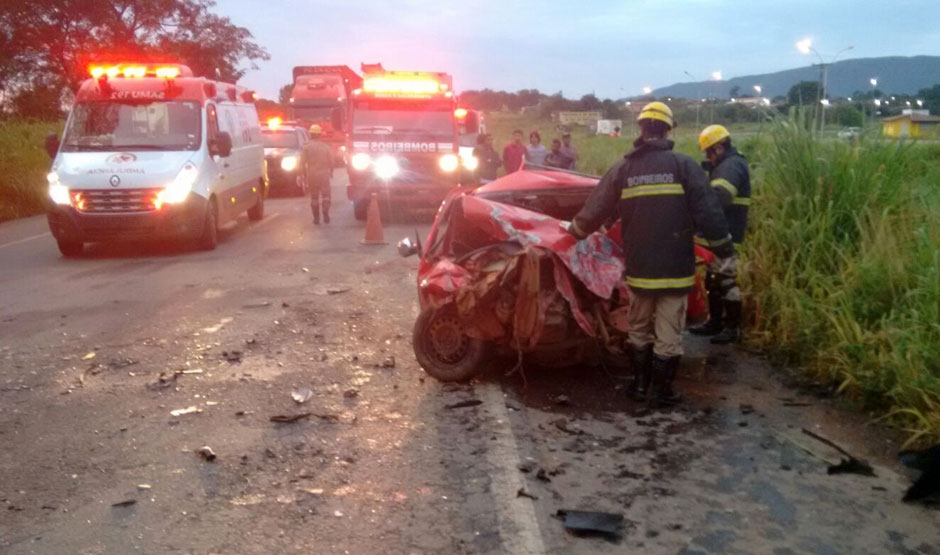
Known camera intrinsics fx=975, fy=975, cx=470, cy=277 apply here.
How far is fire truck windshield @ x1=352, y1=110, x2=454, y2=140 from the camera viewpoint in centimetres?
1783

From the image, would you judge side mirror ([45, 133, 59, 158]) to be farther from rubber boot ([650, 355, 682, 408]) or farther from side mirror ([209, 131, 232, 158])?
rubber boot ([650, 355, 682, 408])

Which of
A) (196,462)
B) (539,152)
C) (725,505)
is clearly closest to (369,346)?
(196,462)

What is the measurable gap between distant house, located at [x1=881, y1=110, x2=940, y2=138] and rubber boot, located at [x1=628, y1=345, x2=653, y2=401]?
133 inches

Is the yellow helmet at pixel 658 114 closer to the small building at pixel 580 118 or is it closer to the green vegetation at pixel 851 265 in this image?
the green vegetation at pixel 851 265

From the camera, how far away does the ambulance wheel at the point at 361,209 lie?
1825 cm

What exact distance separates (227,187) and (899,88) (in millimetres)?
10143

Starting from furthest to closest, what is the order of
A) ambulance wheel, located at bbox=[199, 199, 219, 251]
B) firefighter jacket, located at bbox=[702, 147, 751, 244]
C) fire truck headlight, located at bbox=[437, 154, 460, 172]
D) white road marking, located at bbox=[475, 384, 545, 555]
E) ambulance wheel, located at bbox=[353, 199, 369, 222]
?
1. ambulance wheel, located at bbox=[353, 199, 369, 222]
2. fire truck headlight, located at bbox=[437, 154, 460, 172]
3. ambulance wheel, located at bbox=[199, 199, 219, 251]
4. firefighter jacket, located at bbox=[702, 147, 751, 244]
5. white road marking, located at bbox=[475, 384, 545, 555]

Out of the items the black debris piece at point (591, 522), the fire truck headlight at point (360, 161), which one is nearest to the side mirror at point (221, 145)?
the fire truck headlight at point (360, 161)

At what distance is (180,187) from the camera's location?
13.5 meters

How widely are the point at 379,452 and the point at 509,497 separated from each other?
1.00m

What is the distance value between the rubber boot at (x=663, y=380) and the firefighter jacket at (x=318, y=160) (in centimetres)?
1176

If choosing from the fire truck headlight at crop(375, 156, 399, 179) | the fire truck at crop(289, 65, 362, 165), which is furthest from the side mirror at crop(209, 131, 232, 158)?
the fire truck at crop(289, 65, 362, 165)

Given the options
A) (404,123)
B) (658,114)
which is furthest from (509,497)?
(404,123)

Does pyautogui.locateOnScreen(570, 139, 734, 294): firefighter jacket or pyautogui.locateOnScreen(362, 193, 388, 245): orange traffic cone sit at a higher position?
pyautogui.locateOnScreen(570, 139, 734, 294): firefighter jacket
